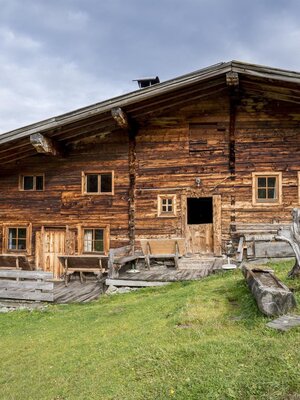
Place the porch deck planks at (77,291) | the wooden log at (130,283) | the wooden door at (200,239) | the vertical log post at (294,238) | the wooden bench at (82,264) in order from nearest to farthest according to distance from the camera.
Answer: the vertical log post at (294,238), the porch deck planks at (77,291), the wooden log at (130,283), the wooden bench at (82,264), the wooden door at (200,239)

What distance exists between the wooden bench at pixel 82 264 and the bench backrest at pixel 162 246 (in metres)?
1.75

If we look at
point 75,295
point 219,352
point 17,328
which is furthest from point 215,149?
point 219,352

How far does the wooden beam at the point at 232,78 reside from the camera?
41.1ft

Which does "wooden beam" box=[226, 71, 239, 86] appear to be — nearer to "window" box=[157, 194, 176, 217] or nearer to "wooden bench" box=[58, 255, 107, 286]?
"window" box=[157, 194, 176, 217]

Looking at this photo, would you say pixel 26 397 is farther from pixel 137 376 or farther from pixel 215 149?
pixel 215 149

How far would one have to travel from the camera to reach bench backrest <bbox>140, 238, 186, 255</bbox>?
13633 mm

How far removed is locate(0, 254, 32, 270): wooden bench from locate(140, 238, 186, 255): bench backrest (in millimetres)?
5107

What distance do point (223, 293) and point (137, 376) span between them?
150 inches

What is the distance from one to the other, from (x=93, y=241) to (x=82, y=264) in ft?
6.50

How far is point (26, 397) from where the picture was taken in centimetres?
454

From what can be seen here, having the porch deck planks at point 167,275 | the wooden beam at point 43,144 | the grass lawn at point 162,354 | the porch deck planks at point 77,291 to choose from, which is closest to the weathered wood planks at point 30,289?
the porch deck planks at point 77,291

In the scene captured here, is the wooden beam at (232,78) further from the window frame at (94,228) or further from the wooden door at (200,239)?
the window frame at (94,228)

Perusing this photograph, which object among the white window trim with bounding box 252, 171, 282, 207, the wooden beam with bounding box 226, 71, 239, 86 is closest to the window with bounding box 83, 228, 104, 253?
the white window trim with bounding box 252, 171, 282, 207

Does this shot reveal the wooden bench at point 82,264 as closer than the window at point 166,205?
Yes
